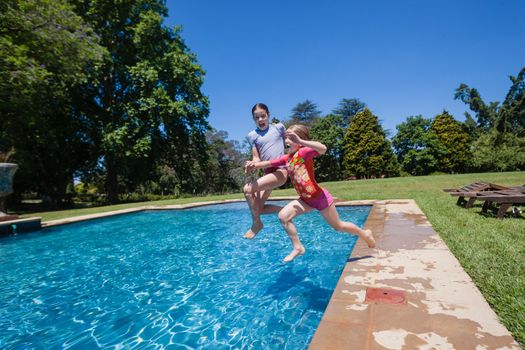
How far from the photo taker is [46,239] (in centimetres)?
1024

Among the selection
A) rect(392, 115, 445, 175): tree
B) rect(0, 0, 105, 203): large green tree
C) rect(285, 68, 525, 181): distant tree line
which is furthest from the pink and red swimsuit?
rect(392, 115, 445, 175): tree

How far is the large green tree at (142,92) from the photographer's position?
874 inches

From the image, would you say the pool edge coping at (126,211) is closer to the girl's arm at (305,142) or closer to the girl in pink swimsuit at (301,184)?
the girl in pink swimsuit at (301,184)

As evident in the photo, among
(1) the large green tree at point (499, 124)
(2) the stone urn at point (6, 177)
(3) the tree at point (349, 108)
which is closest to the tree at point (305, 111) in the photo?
(3) the tree at point (349, 108)

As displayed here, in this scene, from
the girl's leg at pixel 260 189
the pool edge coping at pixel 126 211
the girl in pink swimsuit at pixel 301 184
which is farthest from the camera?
the pool edge coping at pixel 126 211

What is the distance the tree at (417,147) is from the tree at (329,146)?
854 centimetres

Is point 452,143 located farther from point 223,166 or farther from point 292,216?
point 292,216

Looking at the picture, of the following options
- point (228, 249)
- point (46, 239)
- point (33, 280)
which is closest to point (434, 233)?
point (228, 249)

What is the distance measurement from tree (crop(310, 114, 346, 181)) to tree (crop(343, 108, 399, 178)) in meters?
1.56

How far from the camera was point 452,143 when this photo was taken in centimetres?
3741

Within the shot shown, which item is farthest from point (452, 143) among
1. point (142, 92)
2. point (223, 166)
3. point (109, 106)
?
point (109, 106)

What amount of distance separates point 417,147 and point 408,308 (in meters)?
42.2

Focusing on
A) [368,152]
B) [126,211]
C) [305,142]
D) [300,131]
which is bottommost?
[126,211]

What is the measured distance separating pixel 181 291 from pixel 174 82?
2289cm
